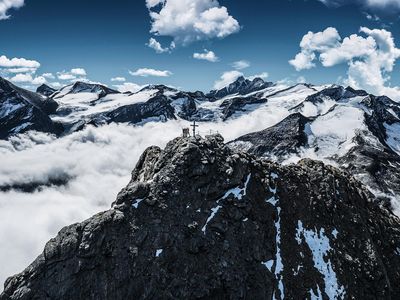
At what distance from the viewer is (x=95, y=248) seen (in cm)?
6469

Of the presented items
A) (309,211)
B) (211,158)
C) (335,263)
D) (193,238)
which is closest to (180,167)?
(211,158)

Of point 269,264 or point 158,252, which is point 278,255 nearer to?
point 269,264

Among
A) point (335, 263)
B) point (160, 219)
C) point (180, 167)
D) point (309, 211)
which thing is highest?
point (180, 167)

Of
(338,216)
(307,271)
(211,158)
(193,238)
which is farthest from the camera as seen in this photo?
(338,216)

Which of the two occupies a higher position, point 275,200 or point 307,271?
point 275,200

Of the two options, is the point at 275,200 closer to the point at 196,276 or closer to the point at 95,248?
the point at 196,276

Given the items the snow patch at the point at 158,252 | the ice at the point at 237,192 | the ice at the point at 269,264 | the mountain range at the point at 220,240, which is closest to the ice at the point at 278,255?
the mountain range at the point at 220,240

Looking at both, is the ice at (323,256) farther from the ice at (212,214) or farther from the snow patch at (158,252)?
the snow patch at (158,252)

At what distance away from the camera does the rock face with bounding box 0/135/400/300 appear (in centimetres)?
6406

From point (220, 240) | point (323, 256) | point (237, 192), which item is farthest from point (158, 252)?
point (323, 256)

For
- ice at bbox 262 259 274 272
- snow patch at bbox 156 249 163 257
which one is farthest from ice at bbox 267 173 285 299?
snow patch at bbox 156 249 163 257

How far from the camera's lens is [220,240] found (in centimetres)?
7162

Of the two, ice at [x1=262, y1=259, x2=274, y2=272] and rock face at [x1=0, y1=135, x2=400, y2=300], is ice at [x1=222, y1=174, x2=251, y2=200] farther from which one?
ice at [x1=262, y1=259, x2=274, y2=272]

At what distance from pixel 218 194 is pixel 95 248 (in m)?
23.8
